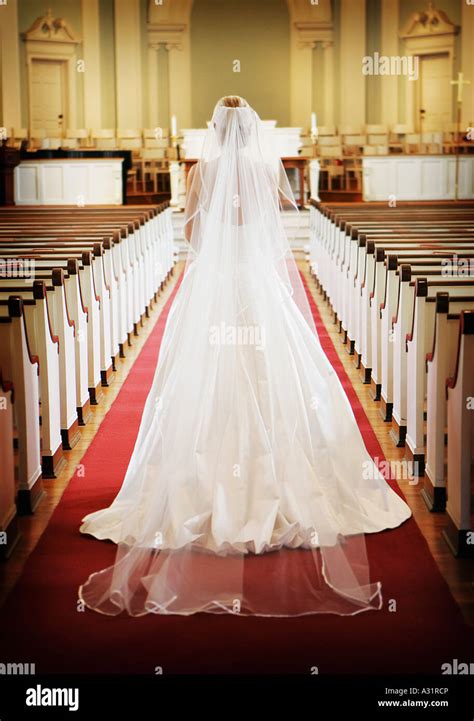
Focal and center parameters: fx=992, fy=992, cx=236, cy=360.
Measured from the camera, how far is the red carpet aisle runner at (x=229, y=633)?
290 centimetres

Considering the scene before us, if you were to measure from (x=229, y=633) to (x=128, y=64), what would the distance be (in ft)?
59.6

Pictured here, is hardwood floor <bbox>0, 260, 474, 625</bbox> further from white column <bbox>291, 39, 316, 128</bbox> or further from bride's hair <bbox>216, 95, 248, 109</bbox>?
white column <bbox>291, 39, 316, 128</bbox>

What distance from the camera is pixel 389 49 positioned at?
19.5 metres

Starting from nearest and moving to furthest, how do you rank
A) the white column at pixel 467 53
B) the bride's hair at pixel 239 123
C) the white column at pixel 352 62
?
the bride's hair at pixel 239 123 → the white column at pixel 467 53 → the white column at pixel 352 62

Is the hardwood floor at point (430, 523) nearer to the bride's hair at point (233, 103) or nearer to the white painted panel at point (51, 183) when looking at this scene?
the bride's hair at point (233, 103)

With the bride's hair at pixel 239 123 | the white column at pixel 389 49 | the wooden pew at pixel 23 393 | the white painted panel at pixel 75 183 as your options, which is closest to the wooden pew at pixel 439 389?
the bride's hair at pixel 239 123

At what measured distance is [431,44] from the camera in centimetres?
1922

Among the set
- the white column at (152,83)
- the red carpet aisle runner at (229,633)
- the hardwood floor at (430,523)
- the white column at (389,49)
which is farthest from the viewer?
the white column at (152,83)

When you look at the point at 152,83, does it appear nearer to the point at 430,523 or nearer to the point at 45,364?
the point at 45,364

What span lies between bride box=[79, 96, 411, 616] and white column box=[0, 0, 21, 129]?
16.0 meters

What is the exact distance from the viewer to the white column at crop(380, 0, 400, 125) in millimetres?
19359

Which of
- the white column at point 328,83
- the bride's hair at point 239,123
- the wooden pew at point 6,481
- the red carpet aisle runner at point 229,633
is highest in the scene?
the white column at point 328,83

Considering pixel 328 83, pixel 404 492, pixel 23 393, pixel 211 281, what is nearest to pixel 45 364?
pixel 23 393

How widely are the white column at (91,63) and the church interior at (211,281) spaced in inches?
1.6
